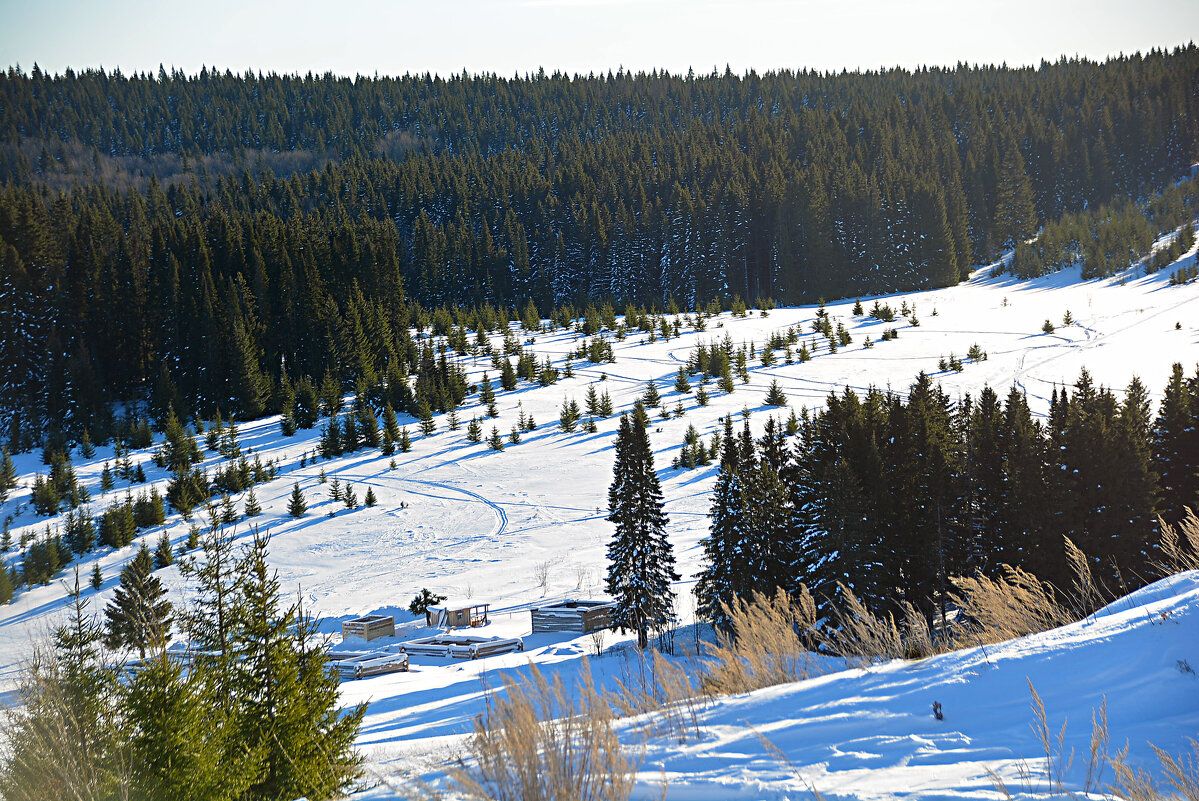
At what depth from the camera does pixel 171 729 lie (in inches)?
240

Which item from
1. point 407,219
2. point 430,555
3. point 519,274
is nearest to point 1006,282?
point 519,274

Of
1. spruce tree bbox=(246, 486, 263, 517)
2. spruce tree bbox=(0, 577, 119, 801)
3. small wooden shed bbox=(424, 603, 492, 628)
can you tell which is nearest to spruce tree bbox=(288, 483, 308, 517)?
spruce tree bbox=(246, 486, 263, 517)

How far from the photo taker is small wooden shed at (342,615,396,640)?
2006 cm

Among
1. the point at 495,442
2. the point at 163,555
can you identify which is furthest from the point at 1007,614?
the point at 495,442

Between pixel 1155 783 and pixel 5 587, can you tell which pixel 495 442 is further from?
pixel 1155 783

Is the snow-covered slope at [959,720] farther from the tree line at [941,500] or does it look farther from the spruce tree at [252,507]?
the spruce tree at [252,507]

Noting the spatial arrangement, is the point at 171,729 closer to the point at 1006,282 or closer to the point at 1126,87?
the point at 1006,282

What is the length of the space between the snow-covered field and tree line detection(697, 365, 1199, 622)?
424cm

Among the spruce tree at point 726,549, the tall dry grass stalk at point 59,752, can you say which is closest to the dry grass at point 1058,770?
the tall dry grass stalk at point 59,752

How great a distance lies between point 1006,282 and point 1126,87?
2094 inches

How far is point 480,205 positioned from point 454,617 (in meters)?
77.2

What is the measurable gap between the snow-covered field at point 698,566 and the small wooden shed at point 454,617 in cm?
66

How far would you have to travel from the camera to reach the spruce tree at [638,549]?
62.4 feet

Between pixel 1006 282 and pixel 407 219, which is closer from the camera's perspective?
pixel 1006 282
